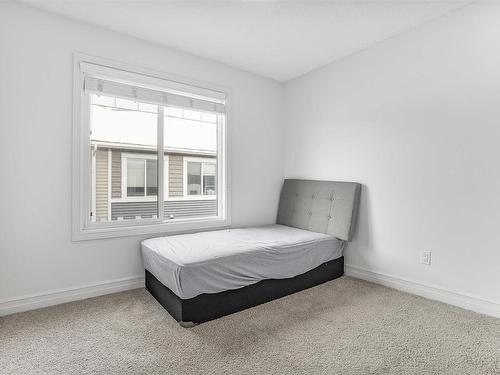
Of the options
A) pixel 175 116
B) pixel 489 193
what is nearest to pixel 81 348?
pixel 175 116

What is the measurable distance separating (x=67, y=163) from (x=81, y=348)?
1410mm

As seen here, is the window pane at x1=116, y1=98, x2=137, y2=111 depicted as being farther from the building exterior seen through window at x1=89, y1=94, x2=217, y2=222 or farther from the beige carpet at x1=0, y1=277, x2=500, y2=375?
the beige carpet at x1=0, y1=277, x2=500, y2=375

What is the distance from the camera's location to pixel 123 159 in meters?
2.71

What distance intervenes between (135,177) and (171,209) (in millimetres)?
489

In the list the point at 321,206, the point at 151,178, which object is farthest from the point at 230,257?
the point at 321,206

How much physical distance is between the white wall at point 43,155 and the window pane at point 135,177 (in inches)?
17.7

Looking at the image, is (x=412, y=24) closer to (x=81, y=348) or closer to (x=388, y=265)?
(x=388, y=265)

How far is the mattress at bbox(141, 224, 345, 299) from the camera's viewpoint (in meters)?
1.99

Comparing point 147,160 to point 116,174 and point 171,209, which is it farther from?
point 171,209

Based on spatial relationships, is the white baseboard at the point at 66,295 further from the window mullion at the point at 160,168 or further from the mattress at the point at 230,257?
the window mullion at the point at 160,168

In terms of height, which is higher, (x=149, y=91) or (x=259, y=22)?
(x=259, y=22)

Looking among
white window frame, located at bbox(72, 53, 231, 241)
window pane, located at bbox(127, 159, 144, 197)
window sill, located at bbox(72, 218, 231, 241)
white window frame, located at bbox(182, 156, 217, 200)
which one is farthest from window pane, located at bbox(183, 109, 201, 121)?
window sill, located at bbox(72, 218, 231, 241)

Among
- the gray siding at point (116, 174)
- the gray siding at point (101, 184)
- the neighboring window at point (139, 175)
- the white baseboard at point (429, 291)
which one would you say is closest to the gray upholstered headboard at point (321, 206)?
the white baseboard at point (429, 291)

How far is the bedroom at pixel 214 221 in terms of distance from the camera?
1.74m
